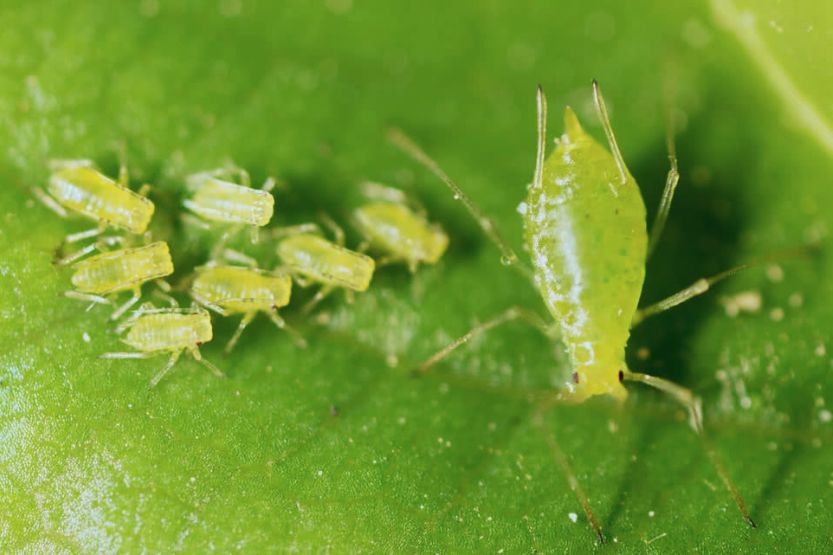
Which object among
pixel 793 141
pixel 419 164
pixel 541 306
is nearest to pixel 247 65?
pixel 419 164

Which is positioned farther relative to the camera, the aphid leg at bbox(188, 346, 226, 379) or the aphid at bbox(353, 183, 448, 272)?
the aphid at bbox(353, 183, 448, 272)

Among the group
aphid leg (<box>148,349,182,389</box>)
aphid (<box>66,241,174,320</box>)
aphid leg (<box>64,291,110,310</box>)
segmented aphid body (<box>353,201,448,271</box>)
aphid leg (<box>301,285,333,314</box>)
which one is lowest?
aphid leg (<box>148,349,182,389</box>)

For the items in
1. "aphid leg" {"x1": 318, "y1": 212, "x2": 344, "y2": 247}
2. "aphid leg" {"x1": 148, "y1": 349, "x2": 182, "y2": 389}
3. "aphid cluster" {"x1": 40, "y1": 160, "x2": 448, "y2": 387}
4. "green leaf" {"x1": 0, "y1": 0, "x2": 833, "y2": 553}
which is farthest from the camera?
"aphid leg" {"x1": 318, "y1": 212, "x2": 344, "y2": 247}

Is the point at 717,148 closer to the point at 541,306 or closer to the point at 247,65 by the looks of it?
the point at 541,306

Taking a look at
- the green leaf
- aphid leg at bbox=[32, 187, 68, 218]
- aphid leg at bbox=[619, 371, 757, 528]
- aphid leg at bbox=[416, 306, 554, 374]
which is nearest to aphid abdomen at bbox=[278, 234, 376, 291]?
the green leaf

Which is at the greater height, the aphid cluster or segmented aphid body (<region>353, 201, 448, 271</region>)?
segmented aphid body (<region>353, 201, 448, 271</region>)

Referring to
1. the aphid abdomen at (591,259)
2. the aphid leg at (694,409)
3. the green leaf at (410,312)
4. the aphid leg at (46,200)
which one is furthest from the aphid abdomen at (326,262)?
the aphid leg at (694,409)

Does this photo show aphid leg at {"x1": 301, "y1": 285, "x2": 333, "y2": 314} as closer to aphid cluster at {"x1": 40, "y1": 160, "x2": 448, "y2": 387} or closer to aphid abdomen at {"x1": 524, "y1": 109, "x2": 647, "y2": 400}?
aphid cluster at {"x1": 40, "y1": 160, "x2": 448, "y2": 387}

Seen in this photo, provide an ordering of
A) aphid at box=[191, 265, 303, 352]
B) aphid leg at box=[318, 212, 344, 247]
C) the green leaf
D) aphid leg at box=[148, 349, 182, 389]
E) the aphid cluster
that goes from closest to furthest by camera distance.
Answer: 1. the green leaf
2. aphid leg at box=[148, 349, 182, 389]
3. the aphid cluster
4. aphid at box=[191, 265, 303, 352]
5. aphid leg at box=[318, 212, 344, 247]
